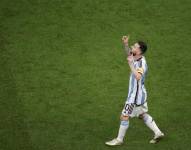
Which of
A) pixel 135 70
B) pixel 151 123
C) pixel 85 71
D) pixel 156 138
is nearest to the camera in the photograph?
Answer: pixel 135 70

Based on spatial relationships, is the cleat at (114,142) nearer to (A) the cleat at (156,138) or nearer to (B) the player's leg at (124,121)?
(B) the player's leg at (124,121)

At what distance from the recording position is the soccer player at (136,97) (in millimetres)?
11047

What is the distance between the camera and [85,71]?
14.0 meters

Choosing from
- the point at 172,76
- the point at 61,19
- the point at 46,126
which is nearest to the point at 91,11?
the point at 61,19

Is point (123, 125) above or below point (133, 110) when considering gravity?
below

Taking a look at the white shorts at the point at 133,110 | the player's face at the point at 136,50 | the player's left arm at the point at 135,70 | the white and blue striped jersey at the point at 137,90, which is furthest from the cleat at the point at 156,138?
the player's face at the point at 136,50

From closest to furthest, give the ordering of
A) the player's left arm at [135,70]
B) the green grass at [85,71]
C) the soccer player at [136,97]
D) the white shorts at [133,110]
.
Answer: the player's left arm at [135,70] < the soccer player at [136,97] < the white shorts at [133,110] < the green grass at [85,71]

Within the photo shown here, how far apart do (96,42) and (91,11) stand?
1494mm

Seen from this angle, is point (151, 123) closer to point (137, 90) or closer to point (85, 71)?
point (137, 90)

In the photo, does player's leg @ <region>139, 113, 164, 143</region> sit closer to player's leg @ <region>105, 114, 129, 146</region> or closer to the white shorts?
the white shorts

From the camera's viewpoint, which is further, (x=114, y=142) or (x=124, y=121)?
(x=114, y=142)

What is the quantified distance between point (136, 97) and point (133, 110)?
0.28m

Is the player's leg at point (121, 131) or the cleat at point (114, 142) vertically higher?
the player's leg at point (121, 131)

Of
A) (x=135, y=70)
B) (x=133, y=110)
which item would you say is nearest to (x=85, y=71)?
(x=133, y=110)
